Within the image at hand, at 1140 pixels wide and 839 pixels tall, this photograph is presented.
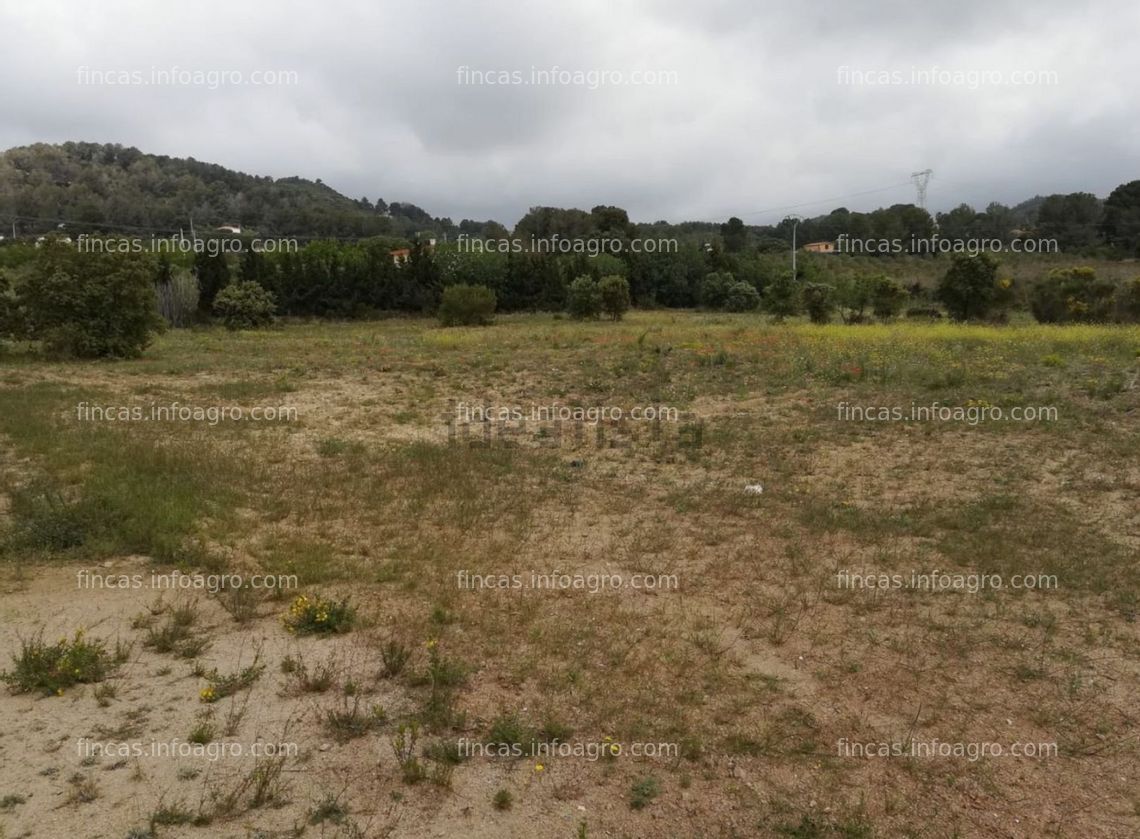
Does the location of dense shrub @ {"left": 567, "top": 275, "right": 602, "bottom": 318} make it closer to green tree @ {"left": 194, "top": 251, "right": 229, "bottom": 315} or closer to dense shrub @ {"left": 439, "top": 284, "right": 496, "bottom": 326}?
dense shrub @ {"left": 439, "top": 284, "right": 496, "bottom": 326}

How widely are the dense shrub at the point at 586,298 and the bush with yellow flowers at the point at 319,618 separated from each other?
30816 millimetres

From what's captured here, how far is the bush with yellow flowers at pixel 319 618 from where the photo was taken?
4762 millimetres

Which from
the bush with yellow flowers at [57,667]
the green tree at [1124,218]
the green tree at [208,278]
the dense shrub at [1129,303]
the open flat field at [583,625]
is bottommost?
Answer: the open flat field at [583,625]

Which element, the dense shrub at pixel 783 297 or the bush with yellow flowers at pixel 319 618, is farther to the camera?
the dense shrub at pixel 783 297

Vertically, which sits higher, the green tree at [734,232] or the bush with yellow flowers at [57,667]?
the green tree at [734,232]

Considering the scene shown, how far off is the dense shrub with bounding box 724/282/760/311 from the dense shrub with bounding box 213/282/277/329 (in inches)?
1052

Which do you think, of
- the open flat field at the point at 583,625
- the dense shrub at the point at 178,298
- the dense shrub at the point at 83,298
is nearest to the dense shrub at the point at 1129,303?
the open flat field at the point at 583,625

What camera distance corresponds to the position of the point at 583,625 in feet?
16.3

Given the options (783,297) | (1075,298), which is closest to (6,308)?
(783,297)

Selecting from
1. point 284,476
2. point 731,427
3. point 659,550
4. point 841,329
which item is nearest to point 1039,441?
point 731,427

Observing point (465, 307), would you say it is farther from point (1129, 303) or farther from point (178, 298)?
point (1129, 303)

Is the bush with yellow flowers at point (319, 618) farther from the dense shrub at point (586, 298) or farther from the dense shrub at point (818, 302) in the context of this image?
the dense shrub at point (586, 298)

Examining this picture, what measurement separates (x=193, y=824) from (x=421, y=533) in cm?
379

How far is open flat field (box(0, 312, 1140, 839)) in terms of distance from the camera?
3.26 meters
